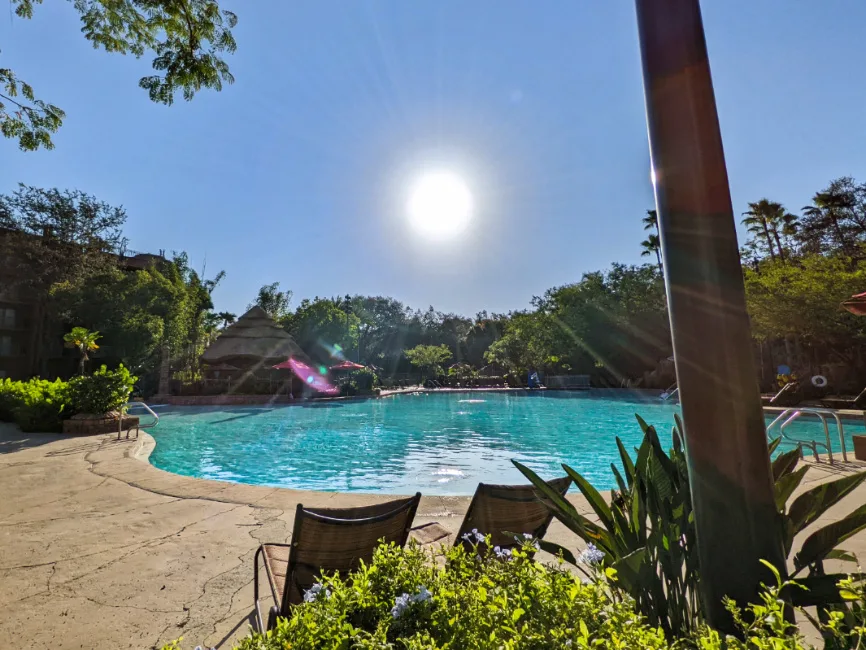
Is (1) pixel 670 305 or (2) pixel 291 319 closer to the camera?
(1) pixel 670 305

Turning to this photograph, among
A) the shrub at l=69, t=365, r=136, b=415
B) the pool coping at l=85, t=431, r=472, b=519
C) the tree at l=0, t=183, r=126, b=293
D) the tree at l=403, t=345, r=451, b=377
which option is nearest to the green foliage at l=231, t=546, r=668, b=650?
the pool coping at l=85, t=431, r=472, b=519

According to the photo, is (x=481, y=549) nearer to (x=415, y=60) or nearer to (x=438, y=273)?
(x=415, y=60)

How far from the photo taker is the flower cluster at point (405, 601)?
3.51 ft

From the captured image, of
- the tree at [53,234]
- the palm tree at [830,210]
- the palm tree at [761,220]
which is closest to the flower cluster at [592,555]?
the palm tree at [761,220]

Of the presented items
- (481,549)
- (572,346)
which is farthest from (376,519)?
(572,346)

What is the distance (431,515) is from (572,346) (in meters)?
29.8

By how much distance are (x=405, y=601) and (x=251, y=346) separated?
27.8 metres

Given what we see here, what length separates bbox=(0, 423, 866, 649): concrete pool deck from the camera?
91.0 inches

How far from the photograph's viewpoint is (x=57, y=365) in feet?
88.2

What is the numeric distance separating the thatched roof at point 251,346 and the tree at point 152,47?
22.8 meters

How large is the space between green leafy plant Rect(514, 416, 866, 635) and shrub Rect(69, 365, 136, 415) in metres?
11.5

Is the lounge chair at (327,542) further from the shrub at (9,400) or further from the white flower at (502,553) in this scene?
the shrub at (9,400)

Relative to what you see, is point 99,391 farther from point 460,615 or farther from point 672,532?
point 672,532

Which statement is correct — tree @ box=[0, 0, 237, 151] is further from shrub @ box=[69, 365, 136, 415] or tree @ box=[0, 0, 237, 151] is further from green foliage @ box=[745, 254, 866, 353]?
green foliage @ box=[745, 254, 866, 353]
